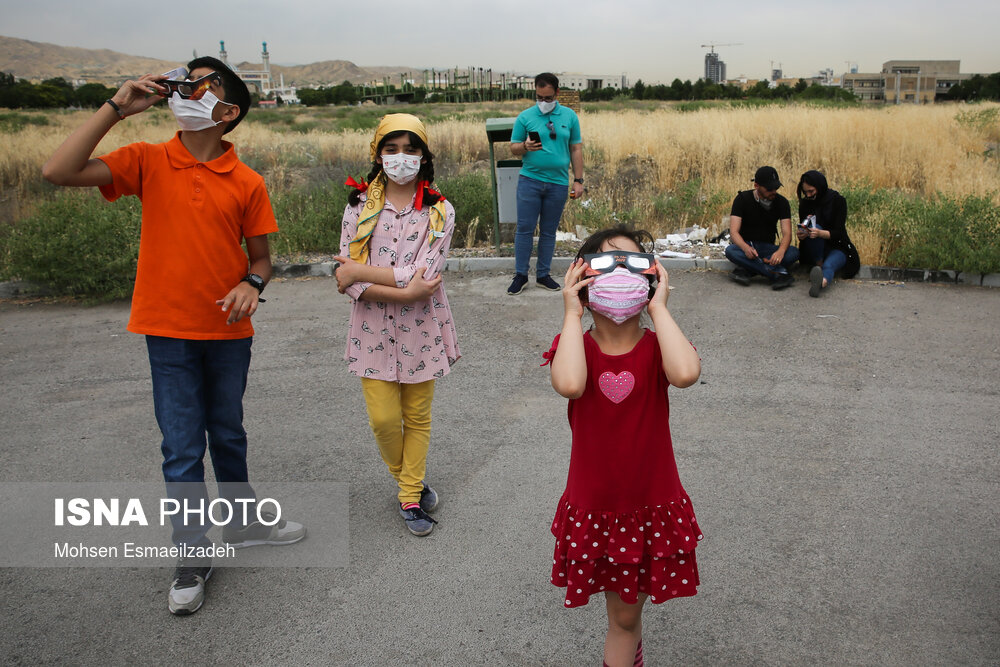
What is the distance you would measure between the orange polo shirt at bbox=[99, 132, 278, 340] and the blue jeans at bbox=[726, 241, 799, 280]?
21.3 ft

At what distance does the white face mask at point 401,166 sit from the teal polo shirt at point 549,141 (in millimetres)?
4616

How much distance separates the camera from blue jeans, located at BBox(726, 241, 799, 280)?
8492 mm

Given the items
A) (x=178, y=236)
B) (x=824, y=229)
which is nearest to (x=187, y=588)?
(x=178, y=236)

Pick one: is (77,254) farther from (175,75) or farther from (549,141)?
(175,75)

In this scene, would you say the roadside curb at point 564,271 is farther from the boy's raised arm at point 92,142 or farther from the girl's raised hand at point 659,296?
the girl's raised hand at point 659,296

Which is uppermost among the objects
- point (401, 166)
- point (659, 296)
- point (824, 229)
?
point (401, 166)

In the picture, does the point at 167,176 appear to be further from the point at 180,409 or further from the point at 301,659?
the point at 301,659

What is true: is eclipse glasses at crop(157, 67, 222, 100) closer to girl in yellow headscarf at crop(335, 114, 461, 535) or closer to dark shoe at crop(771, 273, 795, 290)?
girl in yellow headscarf at crop(335, 114, 461, 535)

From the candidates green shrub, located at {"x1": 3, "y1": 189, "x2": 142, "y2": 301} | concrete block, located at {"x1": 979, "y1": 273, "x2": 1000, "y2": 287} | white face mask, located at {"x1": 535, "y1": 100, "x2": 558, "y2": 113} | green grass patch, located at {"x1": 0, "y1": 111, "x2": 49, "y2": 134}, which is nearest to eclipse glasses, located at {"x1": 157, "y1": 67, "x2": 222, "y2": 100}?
white face mask, located at {"x1": 535, "y1": 100, "x2": 558, "y2": 113}

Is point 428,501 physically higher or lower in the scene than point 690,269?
lower

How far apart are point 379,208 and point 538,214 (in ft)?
15.9

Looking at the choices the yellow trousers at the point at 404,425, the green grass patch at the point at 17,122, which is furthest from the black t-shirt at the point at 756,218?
the green grass patch at the point at 17,122

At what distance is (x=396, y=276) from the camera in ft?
12.2

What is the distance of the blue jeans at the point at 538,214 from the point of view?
27.5 feet
